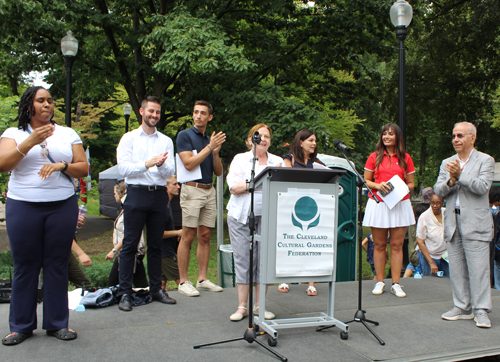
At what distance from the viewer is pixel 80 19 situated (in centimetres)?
1223

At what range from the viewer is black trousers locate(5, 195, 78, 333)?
3572 millimetres

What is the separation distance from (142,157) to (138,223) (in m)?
0.71

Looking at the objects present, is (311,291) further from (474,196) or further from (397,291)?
(474,196)

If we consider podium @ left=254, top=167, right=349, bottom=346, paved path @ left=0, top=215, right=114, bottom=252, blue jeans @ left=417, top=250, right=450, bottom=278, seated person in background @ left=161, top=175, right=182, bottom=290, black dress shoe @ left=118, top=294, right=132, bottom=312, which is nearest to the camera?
podium @ left=254, top=167, right=349, bottom=346

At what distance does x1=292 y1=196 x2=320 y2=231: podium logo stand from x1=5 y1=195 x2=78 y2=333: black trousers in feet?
6.14

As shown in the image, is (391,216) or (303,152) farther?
(391,216)

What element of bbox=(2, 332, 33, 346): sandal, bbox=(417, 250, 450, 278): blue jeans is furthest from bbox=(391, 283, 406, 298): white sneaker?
bbox=(2, 332, 33, 346): sandal

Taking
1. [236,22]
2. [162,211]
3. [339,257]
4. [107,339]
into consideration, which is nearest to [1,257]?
[162,211]

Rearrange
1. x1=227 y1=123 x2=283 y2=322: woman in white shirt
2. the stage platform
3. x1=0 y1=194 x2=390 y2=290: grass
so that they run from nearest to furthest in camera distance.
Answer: the stage platform < x1=227 y1=123 x2=283 y2=322: woman in white shirt < x1=0 y1=194 x2=390 y2=290: grass

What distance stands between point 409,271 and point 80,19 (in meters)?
10.5

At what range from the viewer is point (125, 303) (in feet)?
15.3

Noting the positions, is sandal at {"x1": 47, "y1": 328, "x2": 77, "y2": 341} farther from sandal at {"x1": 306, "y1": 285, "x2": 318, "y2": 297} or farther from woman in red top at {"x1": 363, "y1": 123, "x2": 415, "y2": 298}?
woman in red top at {"x1": 363, "y1": 123, "x2": 415, "y2": 298}

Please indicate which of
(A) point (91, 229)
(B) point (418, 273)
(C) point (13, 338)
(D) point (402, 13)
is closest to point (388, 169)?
(B) point (418, 273)

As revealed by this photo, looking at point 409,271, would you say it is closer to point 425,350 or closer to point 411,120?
point 425,350
